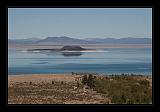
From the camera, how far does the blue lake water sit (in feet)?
8.43

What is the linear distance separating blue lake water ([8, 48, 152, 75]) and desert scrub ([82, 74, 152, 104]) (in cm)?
6

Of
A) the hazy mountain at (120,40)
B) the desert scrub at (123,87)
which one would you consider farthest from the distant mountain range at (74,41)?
the desert scrub at (123,87)

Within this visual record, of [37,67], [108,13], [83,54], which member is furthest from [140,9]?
[37,67]

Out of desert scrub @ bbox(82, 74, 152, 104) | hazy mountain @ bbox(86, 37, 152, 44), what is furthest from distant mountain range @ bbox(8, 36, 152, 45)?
desert scrub @ bbox(82, 74, 152, 104)

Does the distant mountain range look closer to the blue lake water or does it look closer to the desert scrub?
the blue lake water

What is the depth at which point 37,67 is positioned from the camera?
257cm

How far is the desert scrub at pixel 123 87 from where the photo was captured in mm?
2541

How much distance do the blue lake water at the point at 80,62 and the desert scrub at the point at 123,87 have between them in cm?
6

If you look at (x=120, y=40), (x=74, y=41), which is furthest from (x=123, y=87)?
(x=74, y=41)

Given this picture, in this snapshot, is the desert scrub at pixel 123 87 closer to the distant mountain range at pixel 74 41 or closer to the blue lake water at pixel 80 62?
the blue lake water at pixel 80 62

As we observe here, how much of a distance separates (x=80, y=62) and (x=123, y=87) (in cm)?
39

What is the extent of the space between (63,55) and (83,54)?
0.52 ft

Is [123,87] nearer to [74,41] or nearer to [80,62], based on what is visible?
[80,62]

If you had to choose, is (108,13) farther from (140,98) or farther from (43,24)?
(140,98)
